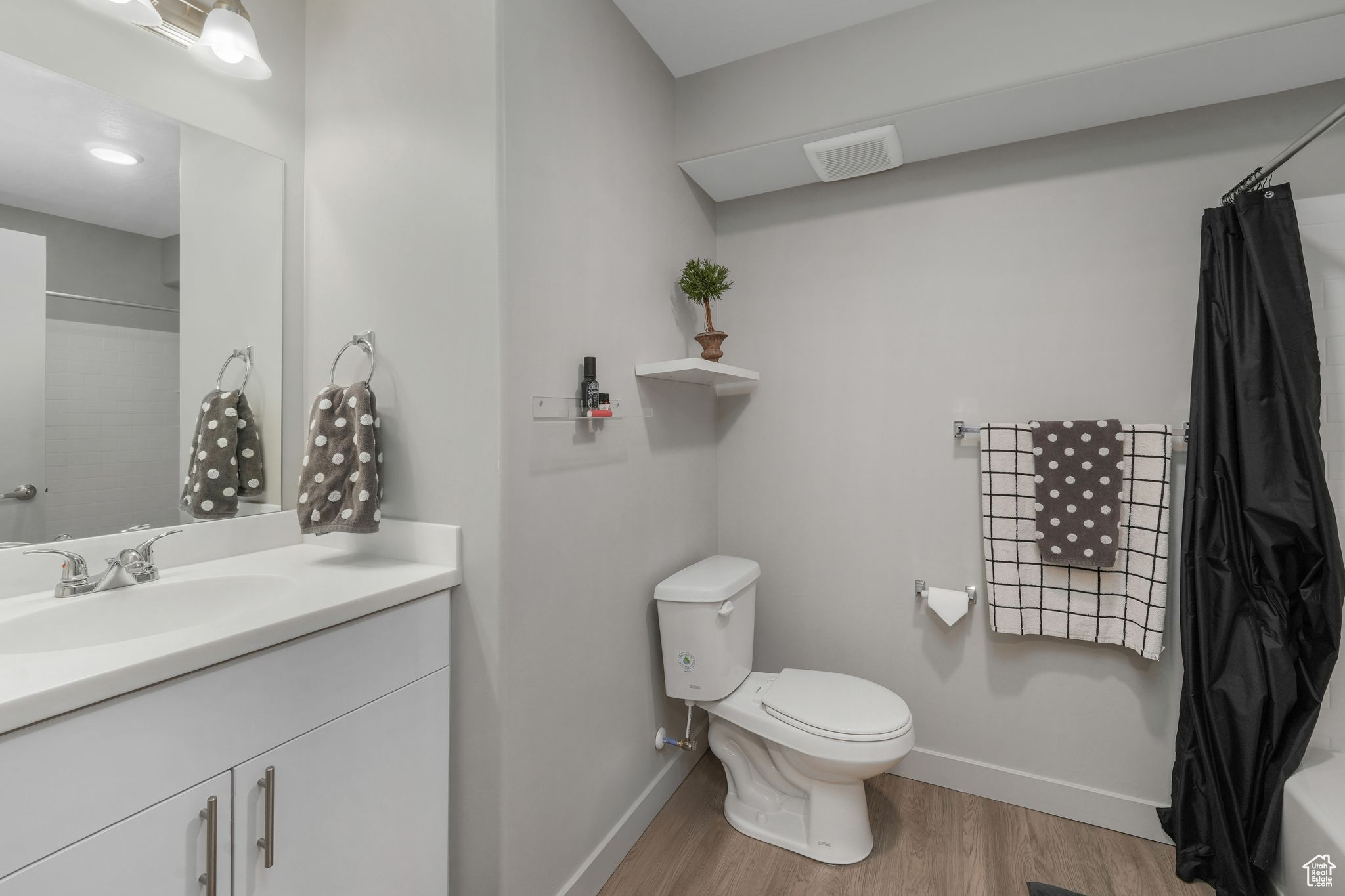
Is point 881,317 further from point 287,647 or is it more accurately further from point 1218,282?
point 287,647

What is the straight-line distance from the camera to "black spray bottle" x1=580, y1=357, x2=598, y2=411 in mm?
1559

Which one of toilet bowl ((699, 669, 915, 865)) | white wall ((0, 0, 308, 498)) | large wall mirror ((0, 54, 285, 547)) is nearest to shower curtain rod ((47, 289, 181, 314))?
large wall mirror ((0, 54, 285, 547))

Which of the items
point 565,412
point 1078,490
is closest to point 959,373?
point 1078,490

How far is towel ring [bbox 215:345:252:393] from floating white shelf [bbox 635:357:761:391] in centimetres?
104

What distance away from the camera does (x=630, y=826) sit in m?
1.79

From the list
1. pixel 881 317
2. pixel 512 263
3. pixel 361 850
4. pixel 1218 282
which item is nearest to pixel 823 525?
pixel 881 317

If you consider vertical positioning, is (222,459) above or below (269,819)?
above

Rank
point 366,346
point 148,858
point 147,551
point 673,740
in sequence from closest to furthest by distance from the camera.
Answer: point 148,858
point 147,551
point 366,346
point 673,740

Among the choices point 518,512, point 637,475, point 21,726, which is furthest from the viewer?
point 637,475

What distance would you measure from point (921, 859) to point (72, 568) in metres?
2.24

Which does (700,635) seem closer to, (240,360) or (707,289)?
(707,289)

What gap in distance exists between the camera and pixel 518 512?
1376 mm

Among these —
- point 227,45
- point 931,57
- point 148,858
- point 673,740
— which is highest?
point 931,57

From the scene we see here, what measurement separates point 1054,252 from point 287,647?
2328 mm
